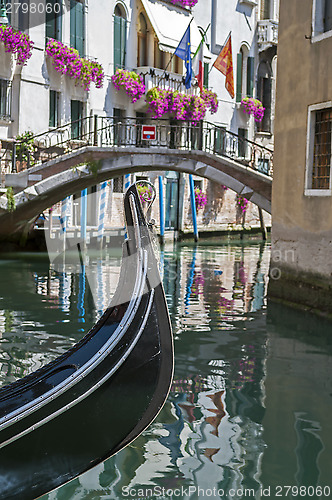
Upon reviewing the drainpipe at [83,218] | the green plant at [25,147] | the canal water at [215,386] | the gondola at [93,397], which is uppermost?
the green plant at [25,147]

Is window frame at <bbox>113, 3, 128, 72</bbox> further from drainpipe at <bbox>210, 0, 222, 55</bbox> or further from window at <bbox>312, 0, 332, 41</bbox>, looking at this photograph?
window at <bbox>312, 0, 332, 41</bbox>

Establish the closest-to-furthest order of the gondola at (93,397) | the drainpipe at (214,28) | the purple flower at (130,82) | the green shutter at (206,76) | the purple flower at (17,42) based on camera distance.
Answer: the gondola at (93,397) < the purple flower at (17,42) < the purple flower at (130,82) < the green shutter at (206,76) < the drainpipe at (214,28)

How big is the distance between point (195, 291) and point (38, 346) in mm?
2862

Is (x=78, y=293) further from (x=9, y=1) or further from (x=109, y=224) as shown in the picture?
(x=109, y=224)

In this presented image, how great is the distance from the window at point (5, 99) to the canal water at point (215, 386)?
2.70 meters

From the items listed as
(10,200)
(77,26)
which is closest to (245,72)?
(77,26)

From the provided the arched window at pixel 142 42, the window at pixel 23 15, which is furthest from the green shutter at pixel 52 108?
the arched window at pixel 142 42

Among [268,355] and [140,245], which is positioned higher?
[140,245]

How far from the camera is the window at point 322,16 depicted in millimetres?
5914

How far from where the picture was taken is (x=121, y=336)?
7.81 ft

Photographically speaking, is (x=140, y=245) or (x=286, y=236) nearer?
(x=140, y=245)

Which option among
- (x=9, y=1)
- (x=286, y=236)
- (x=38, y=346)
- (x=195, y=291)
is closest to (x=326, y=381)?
(x=38, y=346)

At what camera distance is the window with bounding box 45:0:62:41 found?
1053 centimetres

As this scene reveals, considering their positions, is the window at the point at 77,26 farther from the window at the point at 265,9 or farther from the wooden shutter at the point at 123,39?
the window at the point at 265,9
